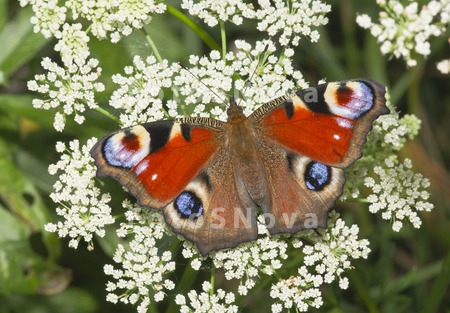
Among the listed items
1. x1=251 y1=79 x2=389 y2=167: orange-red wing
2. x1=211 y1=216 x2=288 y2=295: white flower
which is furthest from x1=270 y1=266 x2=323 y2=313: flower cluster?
x1=251 y1=79 x2=389 y2=167: orange-red wing

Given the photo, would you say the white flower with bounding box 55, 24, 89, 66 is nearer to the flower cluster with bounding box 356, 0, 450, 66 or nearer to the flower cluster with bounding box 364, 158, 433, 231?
the flower cluster with bounding box 356, 0, 450, 66

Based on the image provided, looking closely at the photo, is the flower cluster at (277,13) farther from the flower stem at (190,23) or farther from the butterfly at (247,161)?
the butterfly at (247,161)

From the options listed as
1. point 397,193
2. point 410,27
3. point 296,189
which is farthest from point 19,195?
point 410,27

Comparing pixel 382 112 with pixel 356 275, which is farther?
pixel 356 275

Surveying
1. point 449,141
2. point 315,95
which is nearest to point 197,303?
point 315,95

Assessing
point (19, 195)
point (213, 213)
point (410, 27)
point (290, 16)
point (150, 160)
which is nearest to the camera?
point (410, 27)

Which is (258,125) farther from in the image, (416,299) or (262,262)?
(416,299)

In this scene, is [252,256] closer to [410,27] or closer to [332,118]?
[332,118]
